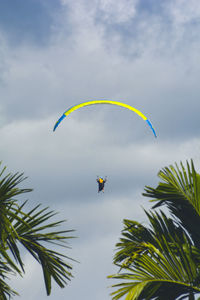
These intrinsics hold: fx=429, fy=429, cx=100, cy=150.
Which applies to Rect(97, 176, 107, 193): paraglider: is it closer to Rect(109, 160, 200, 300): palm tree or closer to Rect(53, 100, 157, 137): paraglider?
Rect(53, 100, 157, 137): paraglider

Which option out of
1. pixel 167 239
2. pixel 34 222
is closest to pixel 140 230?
pixel 167 239

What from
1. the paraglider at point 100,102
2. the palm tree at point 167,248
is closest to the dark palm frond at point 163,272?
the palm tree at point 167,248

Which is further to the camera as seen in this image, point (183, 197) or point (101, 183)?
point (101, 183)

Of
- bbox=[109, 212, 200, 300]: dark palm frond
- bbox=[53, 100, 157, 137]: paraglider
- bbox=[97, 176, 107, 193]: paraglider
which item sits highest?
bbox=[53, 100, 157, 137]: paraglider

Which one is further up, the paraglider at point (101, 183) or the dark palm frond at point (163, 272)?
the paraglider at point (101, 183)

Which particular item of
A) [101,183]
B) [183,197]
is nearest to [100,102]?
[101,183]

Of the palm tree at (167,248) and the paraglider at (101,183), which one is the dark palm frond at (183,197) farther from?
the paraglider at (101,183)

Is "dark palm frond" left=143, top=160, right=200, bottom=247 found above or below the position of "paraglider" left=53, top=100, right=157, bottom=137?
below

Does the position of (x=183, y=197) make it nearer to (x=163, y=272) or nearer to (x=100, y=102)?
(x=163, y=272)

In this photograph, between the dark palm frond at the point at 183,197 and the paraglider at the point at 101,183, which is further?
the paraglider at the point at 101,183

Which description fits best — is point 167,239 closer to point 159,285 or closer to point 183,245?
point 183,245

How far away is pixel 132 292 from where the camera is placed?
7.00m

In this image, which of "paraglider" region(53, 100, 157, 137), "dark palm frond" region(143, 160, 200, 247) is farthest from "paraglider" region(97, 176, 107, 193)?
"dark palm frond" region(143, 160, 200, 247)

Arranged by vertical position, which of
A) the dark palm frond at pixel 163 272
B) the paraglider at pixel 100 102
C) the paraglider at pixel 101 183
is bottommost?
the dark palm frond at pixel 163 272
